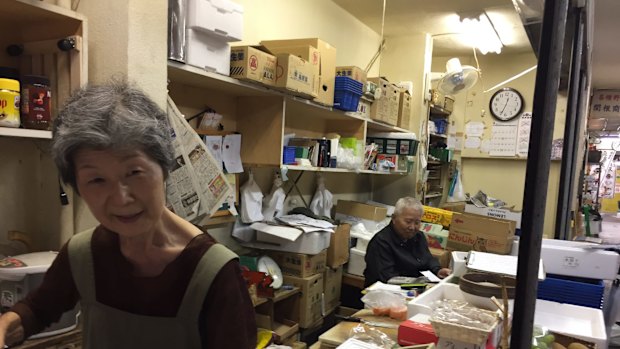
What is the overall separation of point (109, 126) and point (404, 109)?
13.2 ft

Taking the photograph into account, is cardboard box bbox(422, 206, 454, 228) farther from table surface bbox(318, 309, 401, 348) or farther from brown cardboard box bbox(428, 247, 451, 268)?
table surface bbox(318, 309, 401, 348)

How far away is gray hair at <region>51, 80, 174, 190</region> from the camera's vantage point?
2.65 ft

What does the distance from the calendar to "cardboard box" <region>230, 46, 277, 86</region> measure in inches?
174

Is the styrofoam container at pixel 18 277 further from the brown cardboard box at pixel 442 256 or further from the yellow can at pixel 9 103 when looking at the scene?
the brown cardboard box at pixel 442 256

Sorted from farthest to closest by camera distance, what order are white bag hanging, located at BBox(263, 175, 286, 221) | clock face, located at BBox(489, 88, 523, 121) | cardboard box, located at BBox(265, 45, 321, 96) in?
clock face, located at BBox(489, 88, 523, 121) < white bag hanging, located at BBox(263, 175, 286, 221) < cardboard box, located at BBox(265, 45, 321, 96)

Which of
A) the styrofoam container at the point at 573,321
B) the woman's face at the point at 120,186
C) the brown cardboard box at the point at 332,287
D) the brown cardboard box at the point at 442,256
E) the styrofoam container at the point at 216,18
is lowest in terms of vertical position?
the brown cardboard box at the point at 332,287

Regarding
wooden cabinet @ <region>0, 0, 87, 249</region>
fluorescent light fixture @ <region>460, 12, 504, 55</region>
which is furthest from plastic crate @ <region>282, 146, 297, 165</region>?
fluorescent light fixture @ <region>460, 12, 504, 55</region>

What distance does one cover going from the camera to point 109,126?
808 millimetres

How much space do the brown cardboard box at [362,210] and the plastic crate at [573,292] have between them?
2038mm

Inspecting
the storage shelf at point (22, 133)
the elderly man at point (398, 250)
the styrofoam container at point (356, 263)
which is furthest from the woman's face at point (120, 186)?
the styrofoam container at point (356, 263)

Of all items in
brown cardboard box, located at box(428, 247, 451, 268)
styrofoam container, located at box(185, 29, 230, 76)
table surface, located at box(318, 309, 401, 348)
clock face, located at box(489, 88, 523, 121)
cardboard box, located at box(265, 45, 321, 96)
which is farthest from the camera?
clock face, located at box(489, 88, 523, 121)

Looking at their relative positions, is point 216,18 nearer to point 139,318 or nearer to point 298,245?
point 139,318

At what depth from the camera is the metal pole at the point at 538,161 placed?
0.93m

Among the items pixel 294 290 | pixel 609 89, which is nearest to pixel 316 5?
pixel 294 290
